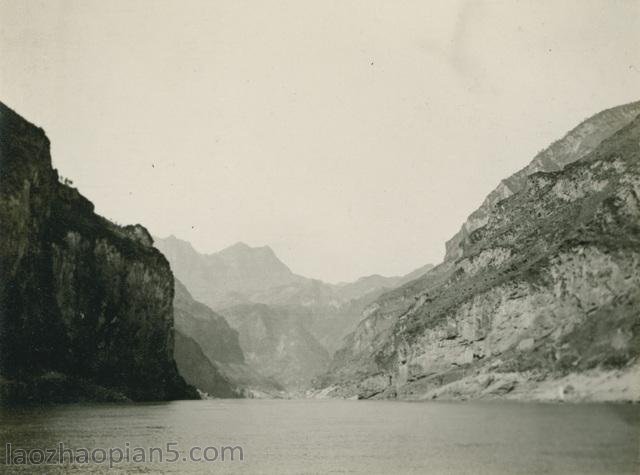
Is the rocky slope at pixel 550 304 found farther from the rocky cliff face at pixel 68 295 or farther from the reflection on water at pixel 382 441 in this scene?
the rocky cliff face at pixel 68 295

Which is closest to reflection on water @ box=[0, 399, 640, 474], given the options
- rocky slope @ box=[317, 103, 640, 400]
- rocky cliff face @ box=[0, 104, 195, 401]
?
rocky slope @ box=[317, 103, 640, 400]

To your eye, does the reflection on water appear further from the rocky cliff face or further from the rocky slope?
the rocky cliff face

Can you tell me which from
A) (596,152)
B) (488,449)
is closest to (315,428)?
(488,449)

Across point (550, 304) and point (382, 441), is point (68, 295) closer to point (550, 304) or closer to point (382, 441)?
point (550, 304)

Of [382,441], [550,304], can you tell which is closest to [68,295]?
[550,304]

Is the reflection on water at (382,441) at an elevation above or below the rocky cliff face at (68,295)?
below

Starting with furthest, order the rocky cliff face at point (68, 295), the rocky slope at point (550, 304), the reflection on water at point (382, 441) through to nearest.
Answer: the rocky cliff face at point (68, 295) < the rocky slope at point (550, 304) < the reflection on water at point (382, 441)

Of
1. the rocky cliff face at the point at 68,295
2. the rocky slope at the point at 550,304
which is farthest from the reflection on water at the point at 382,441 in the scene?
the rocky cliff face at the point at 68,295
